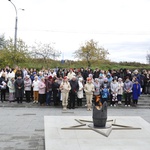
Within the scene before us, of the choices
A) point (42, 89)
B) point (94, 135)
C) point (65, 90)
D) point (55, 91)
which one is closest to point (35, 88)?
point (42, 89)

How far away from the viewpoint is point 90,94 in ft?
62.3

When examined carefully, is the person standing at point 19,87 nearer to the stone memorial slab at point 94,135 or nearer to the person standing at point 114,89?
the person standing at point 114,89

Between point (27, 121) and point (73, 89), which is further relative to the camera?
point (73, 89)

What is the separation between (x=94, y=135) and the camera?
9070 millimetres

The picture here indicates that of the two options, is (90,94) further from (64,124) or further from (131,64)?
(131,64)

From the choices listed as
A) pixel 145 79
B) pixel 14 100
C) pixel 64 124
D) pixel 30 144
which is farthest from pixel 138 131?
pixel 145 79

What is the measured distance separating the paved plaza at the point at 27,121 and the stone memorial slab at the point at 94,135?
33.0 inches

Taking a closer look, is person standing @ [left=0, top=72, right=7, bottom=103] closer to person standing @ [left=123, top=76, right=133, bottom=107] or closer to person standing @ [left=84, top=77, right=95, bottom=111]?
person standing @ [left=84, top=77, right=95, bottom=111]

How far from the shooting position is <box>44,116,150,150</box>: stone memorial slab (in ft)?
26.5

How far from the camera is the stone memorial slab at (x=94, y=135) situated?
809cm

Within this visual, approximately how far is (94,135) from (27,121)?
6.11m

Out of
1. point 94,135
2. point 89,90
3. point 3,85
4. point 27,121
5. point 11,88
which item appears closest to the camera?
point 94,135

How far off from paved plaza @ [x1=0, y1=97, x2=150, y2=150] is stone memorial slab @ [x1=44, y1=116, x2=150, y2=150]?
0.84 m

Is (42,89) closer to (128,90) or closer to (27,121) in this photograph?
(27,121)
